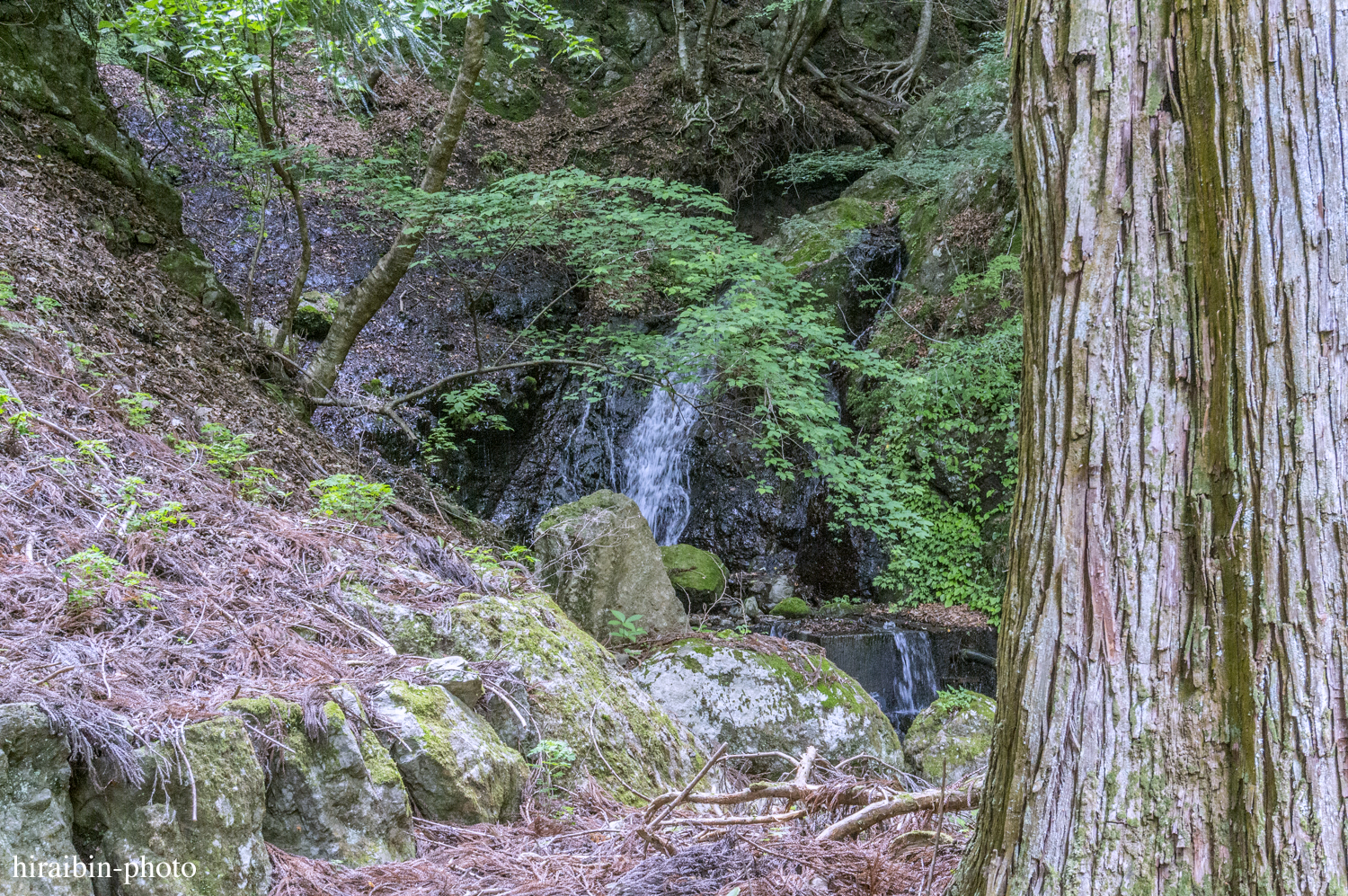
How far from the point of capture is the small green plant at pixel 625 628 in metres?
5.16

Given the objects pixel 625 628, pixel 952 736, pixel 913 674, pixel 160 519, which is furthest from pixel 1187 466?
pixel 913 674

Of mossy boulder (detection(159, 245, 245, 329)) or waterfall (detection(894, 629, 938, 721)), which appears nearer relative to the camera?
mossy boulder (detection(159, 245, 245, 329))

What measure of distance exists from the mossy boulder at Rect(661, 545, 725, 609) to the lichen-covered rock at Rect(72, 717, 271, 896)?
5.74 meters

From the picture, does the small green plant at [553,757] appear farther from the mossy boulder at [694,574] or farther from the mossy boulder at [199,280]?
the mossy boulder at [199,280]

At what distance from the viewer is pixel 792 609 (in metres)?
8.88

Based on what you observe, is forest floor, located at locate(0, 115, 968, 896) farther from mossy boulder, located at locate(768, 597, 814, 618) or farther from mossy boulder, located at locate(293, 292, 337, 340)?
mossy boulder, located at locate(768, 597, 814, 618)

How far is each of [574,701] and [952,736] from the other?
10.9ft

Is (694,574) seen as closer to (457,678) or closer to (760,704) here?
(760,704)

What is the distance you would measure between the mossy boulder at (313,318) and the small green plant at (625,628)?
6238 millimetres

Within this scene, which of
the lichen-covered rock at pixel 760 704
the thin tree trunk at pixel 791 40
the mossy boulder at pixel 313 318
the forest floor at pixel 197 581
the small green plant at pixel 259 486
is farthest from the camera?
the thin tree trunk at pixel 791 40

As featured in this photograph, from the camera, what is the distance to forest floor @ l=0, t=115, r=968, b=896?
1901 millimetres

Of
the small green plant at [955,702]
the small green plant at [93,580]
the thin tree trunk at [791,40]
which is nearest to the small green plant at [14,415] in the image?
the small green plant at [93,580]

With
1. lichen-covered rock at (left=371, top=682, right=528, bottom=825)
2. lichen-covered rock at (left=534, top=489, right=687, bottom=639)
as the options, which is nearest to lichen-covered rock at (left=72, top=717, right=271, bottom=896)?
lichen-covered rock at (left=371, top=682, right=528, bottom=825)

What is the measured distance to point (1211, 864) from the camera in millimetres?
1208
